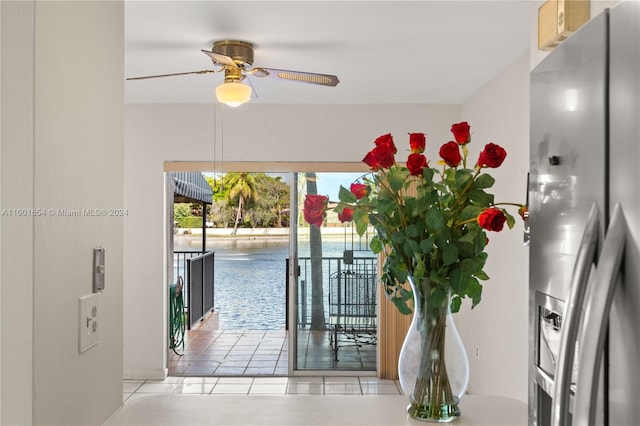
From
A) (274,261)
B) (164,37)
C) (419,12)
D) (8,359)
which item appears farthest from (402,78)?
(274,261)

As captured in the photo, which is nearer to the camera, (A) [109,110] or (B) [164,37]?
(A) [109,110]

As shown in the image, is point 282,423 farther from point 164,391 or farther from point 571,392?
point 164,391

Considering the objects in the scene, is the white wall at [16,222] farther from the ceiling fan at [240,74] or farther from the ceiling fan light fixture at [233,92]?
the ceiling fan light fixture at [233,92]

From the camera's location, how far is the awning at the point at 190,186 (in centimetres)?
623

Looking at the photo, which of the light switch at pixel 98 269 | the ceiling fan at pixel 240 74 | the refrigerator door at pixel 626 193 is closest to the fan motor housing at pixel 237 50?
the ceiling fan at pixel 240 74

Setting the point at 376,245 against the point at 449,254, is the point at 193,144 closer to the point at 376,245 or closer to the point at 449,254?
the point at 376,245

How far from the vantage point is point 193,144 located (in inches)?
216

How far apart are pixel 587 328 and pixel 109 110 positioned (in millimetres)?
1225

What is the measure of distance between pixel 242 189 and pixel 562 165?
11.3 meters

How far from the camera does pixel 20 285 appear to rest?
110 centimetres

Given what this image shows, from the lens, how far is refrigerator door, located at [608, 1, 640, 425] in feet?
2.08

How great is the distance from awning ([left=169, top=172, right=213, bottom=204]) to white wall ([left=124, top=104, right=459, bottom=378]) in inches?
12.9

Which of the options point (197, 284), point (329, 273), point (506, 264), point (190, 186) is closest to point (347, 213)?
point (506, 264)

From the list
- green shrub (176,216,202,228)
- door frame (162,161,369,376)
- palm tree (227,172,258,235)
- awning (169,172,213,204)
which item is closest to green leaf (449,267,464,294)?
door frame (162,161,369,376)
